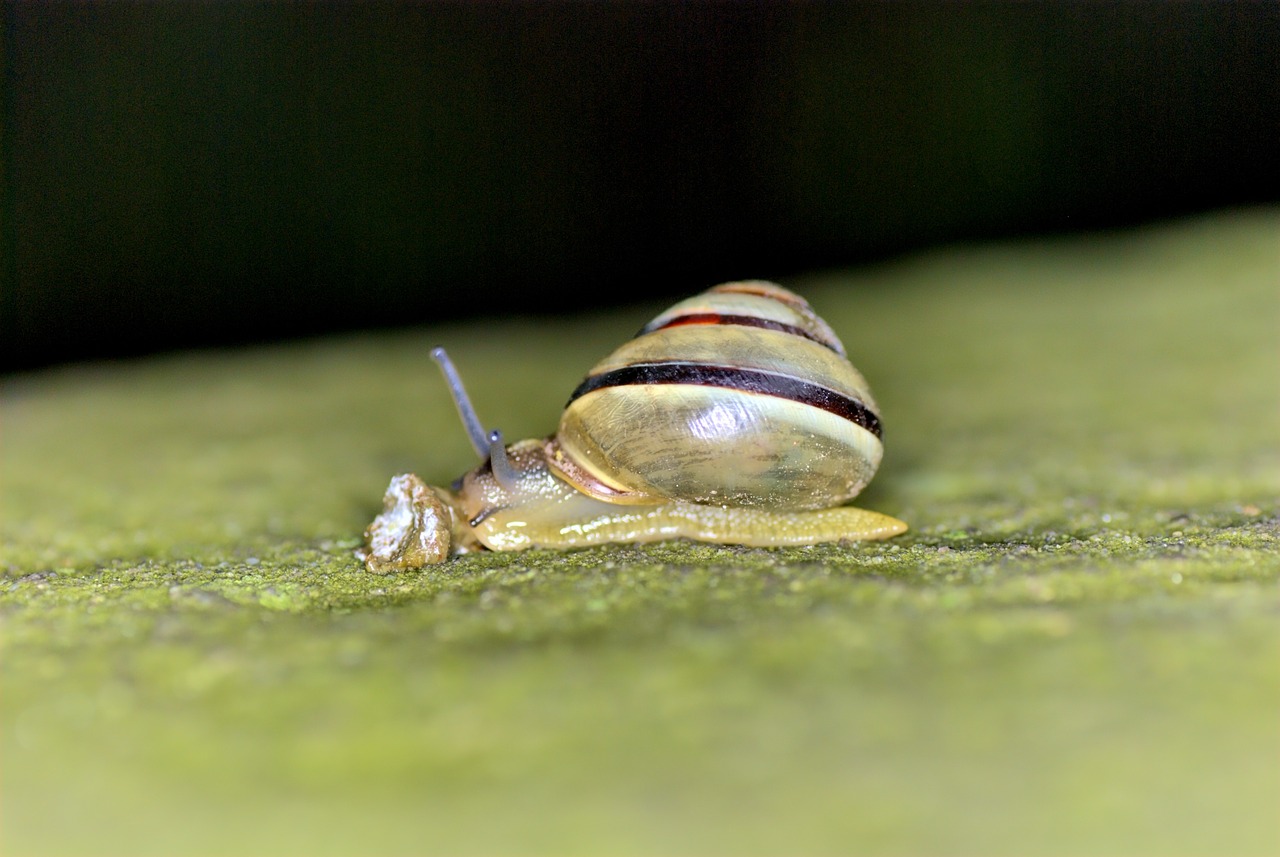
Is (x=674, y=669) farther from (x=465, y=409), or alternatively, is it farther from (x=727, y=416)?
(x=465, y=409)

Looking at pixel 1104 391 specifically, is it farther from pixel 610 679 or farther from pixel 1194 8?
pixel 610 679

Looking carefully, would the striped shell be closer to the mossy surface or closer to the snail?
the snail

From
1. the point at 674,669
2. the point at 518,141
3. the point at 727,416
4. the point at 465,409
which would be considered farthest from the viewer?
the point at 518,141

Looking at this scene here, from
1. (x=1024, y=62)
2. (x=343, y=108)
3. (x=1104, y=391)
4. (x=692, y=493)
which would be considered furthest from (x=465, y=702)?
(x=1024, y=62)

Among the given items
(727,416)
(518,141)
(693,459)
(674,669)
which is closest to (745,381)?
(727,416)

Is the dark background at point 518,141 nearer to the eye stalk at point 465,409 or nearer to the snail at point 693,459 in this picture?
the eye stalk at point 465,409

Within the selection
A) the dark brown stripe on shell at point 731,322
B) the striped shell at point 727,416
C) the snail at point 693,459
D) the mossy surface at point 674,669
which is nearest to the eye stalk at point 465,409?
the snail at point 693,459

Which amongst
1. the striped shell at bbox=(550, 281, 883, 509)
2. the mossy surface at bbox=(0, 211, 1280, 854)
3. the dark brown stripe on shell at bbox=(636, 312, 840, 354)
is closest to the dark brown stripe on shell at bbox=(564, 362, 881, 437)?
the striped shell at bbox=(550, 281, 883, 509)
